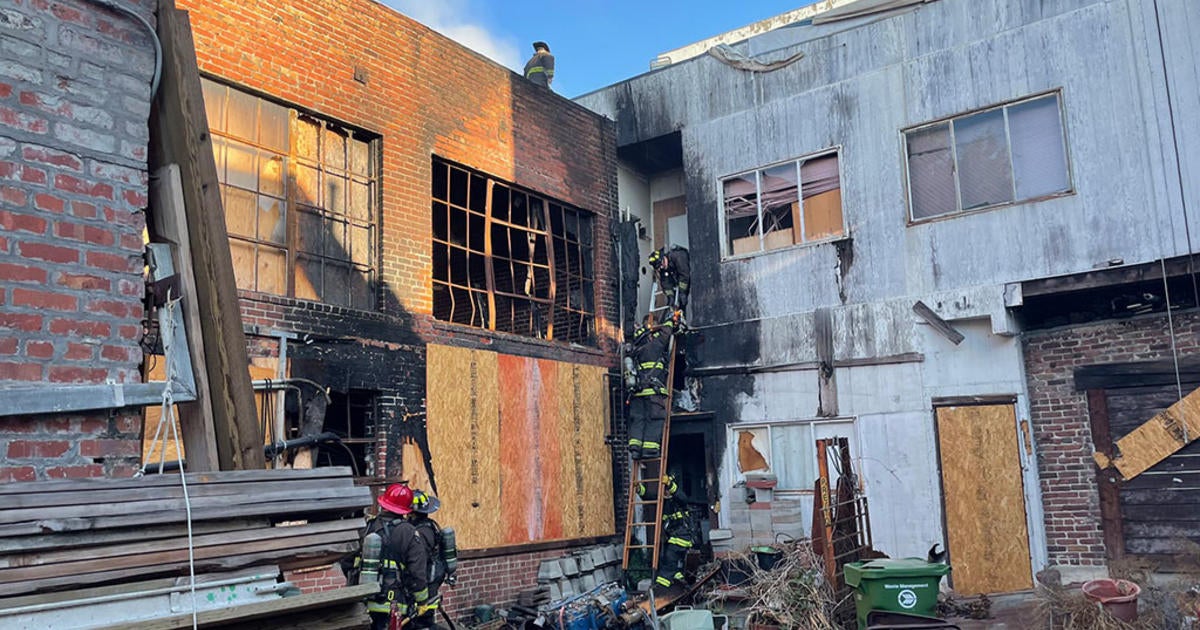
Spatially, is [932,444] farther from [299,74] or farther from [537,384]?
[299,74]

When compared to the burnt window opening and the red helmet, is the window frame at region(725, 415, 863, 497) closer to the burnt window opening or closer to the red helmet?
the burnt window opening

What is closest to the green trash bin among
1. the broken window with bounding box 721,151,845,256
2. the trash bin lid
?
→ the trash bin lid

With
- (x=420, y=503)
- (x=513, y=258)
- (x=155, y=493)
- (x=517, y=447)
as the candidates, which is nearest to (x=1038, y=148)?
(x=513, y=258)

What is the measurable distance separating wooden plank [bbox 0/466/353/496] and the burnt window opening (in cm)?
644

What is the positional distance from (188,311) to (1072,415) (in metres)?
10.1

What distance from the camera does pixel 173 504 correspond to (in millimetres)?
2936

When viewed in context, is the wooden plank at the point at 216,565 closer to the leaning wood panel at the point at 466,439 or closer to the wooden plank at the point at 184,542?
the wooden plank at the point at 184,542

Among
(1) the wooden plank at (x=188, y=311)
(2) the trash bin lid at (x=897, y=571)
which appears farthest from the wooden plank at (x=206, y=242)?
(2) the trash bin lid at (x=897, y=571)

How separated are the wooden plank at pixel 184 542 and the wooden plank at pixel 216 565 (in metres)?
0.05

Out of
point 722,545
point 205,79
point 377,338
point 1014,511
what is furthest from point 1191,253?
point 205,79

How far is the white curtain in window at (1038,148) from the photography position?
10648 mm

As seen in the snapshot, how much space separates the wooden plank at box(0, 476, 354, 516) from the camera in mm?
2666

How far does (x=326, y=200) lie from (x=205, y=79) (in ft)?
5.91

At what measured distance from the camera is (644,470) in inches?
518
